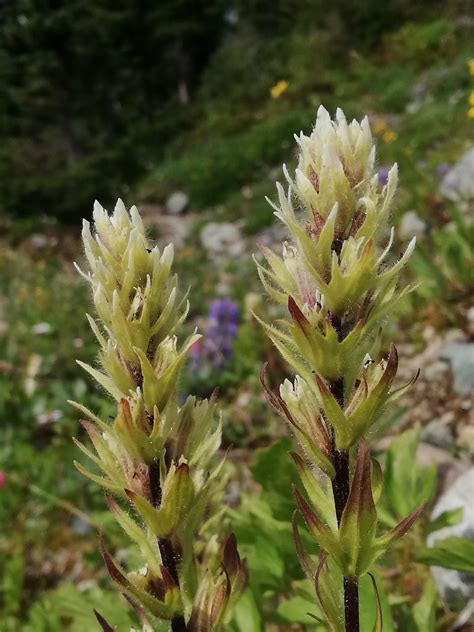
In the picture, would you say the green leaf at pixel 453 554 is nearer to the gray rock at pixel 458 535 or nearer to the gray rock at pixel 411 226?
the gray rock at pixel 458 535

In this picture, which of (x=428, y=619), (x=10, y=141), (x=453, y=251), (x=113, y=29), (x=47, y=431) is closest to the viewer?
(x=428, y=619)

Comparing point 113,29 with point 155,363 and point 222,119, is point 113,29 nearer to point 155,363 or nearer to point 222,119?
point 222,119

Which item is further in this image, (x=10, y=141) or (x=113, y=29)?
(x=113, y=29)

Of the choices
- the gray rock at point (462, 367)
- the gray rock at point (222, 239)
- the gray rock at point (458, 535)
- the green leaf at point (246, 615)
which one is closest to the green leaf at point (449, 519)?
the gray rock at point (458, 535)

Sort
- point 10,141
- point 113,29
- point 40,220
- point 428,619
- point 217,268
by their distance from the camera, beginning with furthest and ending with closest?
1. point 113,29
2. point 10,141
3. point 40,220
4. point 217,268
5. point 428,619

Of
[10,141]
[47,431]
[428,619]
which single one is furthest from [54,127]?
[428,619]

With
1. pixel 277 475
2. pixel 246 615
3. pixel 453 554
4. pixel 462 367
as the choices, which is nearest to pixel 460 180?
pixel 462 367
